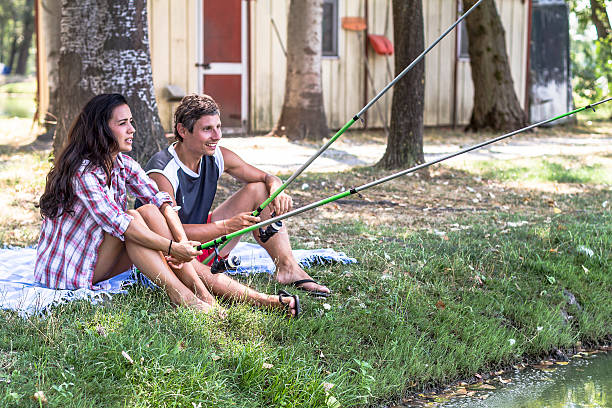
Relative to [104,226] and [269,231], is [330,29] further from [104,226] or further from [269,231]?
[104,226]

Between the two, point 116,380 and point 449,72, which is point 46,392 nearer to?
point 116,380

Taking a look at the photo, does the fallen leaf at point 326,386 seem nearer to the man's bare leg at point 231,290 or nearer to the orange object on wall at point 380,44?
the man's bare leg at point 231,290

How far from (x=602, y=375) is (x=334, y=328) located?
1.62m

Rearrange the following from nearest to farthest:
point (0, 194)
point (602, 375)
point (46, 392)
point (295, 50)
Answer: point (46, 392)
point (602, 375)
point (0, 194)
point (295, 50)

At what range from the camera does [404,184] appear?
841 centimetres

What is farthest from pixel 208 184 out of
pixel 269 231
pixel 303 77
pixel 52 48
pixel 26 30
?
→ pixel 26 30

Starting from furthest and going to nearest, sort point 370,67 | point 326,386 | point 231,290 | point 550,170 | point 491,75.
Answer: point 370,67, point 491,75, point 550,170, point 231,290, point 326,386

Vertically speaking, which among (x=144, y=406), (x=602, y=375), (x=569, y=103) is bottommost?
(x=602, y=375)

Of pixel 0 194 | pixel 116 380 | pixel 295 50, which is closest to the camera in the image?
pixel 116 380

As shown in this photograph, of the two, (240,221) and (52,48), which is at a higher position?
(52,48)

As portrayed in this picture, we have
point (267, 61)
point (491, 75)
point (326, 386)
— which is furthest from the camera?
point (491, 75)

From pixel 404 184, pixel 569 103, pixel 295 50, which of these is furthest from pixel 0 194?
pixel 569 103

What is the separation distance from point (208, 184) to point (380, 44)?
9.91m

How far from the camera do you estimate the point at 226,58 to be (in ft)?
41.1
